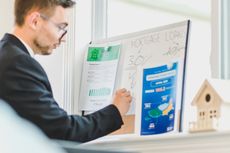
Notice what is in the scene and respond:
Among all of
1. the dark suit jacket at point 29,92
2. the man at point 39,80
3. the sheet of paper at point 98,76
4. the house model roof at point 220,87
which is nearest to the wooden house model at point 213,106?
the house model roof at point 220,87

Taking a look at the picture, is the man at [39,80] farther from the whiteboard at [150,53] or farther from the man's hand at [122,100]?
the whiteboard at [150,53]

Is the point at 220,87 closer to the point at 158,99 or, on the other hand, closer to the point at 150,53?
the point at 158,99

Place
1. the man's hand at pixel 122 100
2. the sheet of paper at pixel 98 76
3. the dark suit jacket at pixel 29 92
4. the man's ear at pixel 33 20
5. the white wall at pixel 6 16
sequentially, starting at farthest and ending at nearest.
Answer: the white wall at pixel 6 16 → the sheet of paper at pixel 98 76 → the man's hand at pixel 122 100 → the man's ear at pixel 33 20 → the dark suit jacket at pixel 29 92

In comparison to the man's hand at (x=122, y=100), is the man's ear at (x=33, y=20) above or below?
above

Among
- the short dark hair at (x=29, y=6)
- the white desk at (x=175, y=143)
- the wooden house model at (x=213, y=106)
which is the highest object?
the short dark hair at (x=29, y=6)

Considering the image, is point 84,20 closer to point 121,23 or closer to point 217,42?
point 121,23

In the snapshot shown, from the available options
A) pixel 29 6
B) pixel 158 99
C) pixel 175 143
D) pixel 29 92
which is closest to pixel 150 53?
pixel 158 99

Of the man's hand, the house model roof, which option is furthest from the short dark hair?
the house model roof

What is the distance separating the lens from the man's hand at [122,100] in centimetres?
212

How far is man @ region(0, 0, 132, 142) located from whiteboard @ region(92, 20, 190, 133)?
0.53 feet

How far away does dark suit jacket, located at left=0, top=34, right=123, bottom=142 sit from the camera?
1771 millimetres

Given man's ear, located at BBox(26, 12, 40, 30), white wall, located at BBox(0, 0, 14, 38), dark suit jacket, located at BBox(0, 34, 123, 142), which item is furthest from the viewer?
white wall, located at BBox(0, 0, 14, 38)

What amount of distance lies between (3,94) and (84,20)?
3.20ft

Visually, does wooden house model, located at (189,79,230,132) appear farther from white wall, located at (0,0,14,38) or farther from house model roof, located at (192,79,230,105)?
white wall, located at (0,0,14,38)
